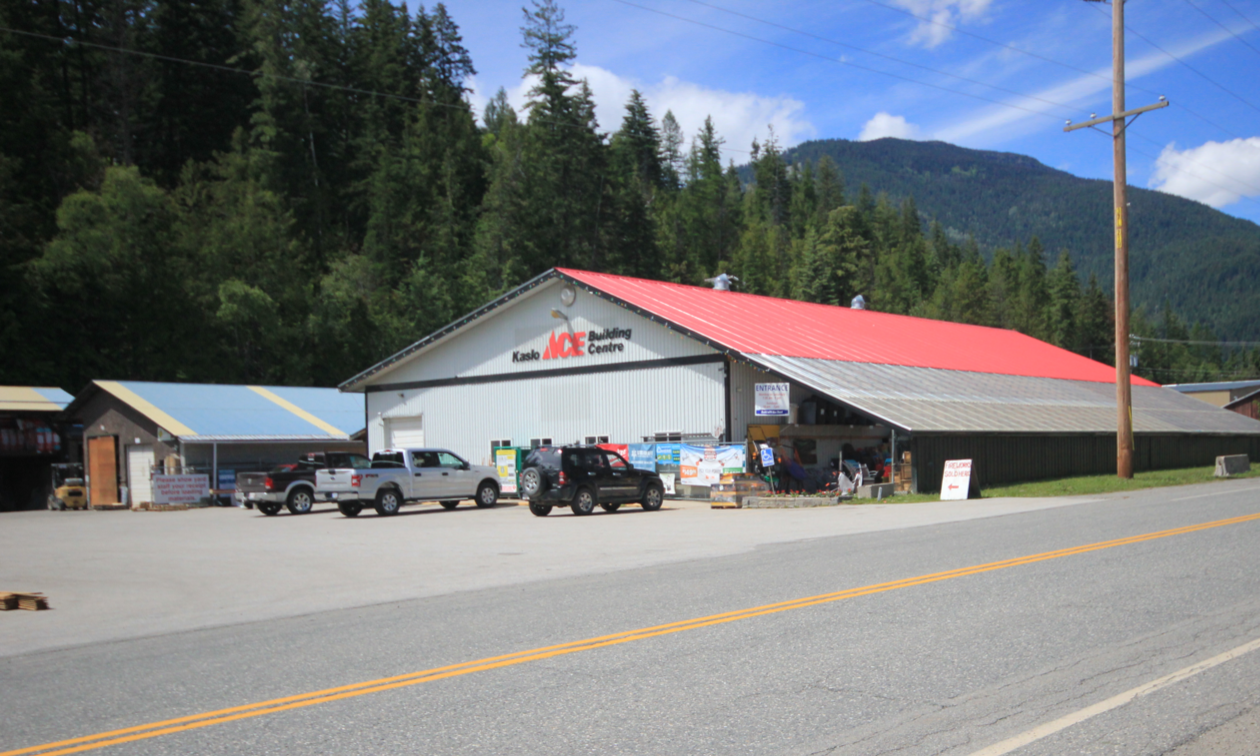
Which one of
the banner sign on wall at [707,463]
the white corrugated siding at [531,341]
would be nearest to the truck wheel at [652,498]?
the banner sign on wall at [707,463]

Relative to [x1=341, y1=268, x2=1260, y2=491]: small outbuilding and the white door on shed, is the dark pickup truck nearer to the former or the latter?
[x1=341, y1=268, x2=1260, y2=491]: small outbuilding

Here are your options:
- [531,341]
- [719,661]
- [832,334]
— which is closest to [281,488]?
[531,341]

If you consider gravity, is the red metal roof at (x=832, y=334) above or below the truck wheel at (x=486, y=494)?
above

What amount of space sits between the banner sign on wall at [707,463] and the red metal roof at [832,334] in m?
3.18

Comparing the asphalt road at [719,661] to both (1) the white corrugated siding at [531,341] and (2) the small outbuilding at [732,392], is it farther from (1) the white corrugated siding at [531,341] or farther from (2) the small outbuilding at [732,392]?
(1) the white corrugated siding at [531,341]

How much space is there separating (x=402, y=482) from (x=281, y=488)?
5354 millimetres

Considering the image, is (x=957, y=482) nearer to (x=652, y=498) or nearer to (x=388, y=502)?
(x=652, y=498)

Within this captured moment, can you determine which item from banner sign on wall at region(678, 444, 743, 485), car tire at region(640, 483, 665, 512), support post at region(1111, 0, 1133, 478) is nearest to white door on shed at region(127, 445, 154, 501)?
banner sign on wall at region(678, 444, 743, 485)

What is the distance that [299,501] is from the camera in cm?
3084

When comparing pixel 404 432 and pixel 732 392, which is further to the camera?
pixel 404 432

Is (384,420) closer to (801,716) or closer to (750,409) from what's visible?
(750,409)

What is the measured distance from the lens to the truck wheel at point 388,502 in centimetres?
2734

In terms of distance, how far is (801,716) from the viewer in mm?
5598

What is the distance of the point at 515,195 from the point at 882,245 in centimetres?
7901
